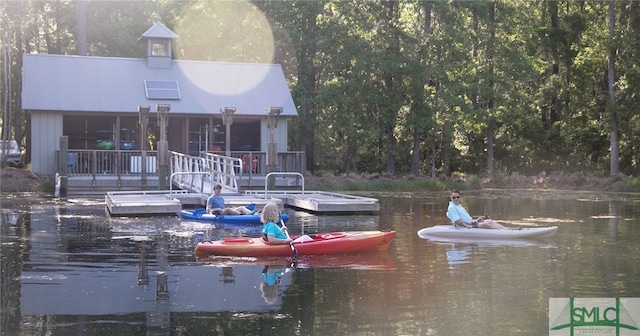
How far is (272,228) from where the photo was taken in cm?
1527

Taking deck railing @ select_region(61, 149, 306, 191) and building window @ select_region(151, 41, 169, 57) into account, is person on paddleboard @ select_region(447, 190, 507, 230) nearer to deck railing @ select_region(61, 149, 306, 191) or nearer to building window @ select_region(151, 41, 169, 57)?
deck railing @ select_region(61, 149, 306, 191)

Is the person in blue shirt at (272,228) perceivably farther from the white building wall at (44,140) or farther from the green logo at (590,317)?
the white building wall at (44,140)

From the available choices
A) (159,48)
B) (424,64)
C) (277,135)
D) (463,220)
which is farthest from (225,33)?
(463,220)

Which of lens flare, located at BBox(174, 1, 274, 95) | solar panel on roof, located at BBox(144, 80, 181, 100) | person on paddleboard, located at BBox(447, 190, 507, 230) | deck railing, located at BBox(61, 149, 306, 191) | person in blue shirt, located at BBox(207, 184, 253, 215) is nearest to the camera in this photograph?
person on paddleboard, located at BBox(447, 190, 507, 230)

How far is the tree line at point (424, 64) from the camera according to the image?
41500 mm

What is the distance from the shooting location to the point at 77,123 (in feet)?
118

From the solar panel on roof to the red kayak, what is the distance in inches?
816

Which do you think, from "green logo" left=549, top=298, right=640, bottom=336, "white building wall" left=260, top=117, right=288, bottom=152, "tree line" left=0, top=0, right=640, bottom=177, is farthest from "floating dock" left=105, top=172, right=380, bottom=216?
"tree line" left=0, top=0, right=640, bottom=177

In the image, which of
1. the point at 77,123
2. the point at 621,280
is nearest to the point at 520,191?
the point at 77,123

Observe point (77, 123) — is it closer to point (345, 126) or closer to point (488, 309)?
point (345, 126)

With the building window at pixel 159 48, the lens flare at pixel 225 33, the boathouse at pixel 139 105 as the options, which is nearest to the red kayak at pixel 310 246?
the boathouse at pixel 139 105

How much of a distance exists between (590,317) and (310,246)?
6.14m

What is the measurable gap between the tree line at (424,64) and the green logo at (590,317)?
1201 inches

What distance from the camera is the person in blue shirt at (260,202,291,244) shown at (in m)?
15.1
